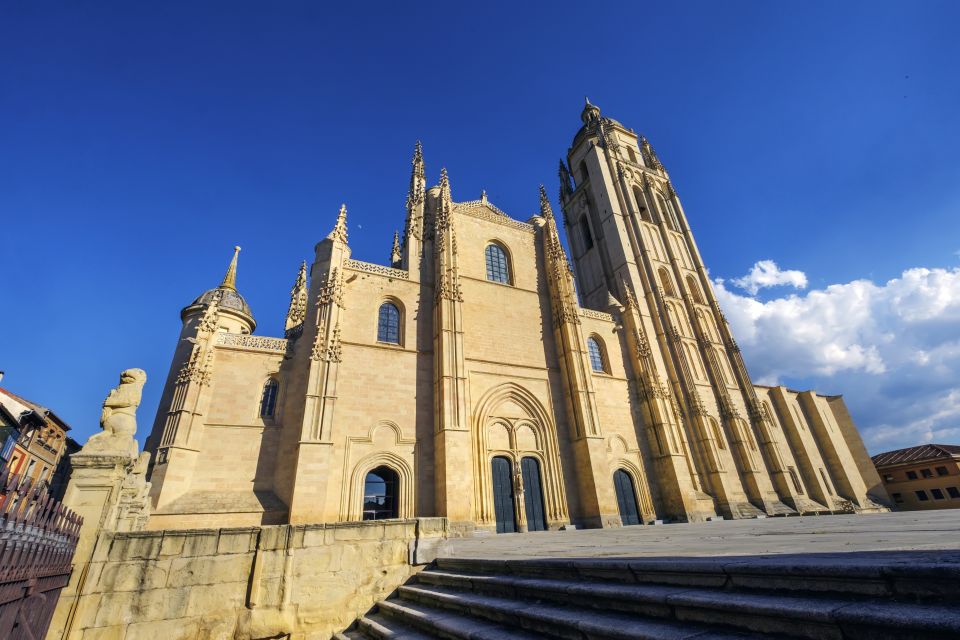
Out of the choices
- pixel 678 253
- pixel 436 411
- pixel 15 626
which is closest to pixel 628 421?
pixel 436 411

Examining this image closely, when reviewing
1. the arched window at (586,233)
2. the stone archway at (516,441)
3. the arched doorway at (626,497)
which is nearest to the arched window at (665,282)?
the arched window at (586,233)

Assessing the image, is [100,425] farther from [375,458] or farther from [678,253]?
[678,253]

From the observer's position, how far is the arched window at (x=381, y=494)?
14.5 m

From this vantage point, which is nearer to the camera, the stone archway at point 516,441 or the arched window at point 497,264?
the stone archway at point 516,441

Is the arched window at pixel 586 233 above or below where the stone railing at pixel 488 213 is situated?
above

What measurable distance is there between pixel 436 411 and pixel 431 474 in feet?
7.76

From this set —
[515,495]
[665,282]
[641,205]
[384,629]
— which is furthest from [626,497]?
[641,205]

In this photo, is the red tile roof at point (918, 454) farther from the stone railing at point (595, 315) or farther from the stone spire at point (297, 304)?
the stone spire at point (297, 304)

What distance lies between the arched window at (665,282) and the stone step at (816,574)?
86.0ft

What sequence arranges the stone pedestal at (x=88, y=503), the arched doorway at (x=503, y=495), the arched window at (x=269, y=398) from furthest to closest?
the arched doorway at (x=503, y=495) < the arched window at (x=269, y=398) < the stone pedestal at (x=88, y=503)

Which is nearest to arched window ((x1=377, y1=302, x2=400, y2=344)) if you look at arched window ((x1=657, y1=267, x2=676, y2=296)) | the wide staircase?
the wide staircase

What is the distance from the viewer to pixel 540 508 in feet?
55.2

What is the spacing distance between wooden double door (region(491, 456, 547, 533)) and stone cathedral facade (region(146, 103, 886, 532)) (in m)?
0.08

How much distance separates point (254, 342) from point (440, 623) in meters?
14.9
